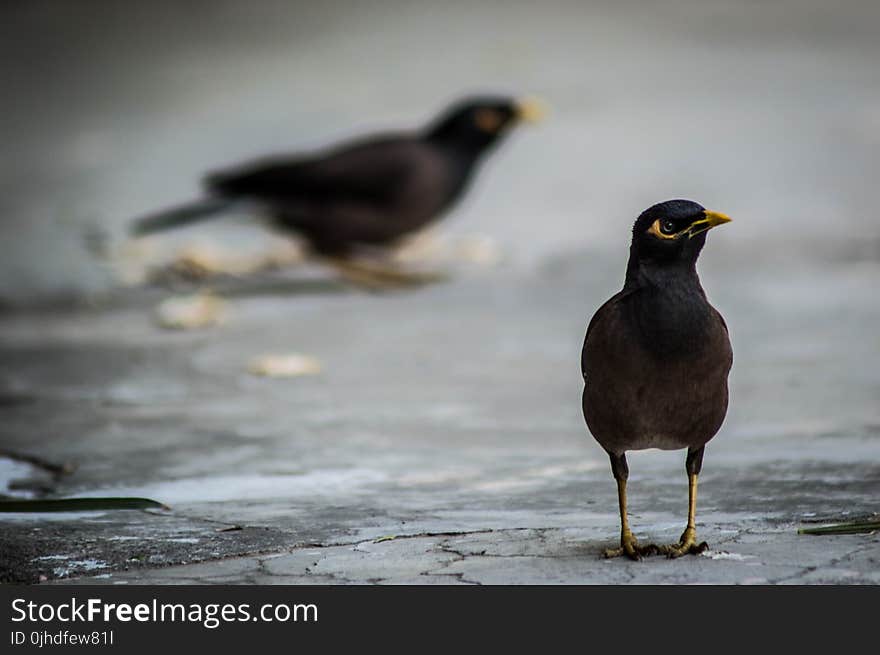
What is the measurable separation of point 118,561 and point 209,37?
7.02 m

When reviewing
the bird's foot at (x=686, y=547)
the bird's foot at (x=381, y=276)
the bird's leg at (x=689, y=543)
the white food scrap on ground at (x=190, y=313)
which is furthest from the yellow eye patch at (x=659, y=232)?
the bird's foot at (x=381, y=276)

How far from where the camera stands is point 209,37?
946cm

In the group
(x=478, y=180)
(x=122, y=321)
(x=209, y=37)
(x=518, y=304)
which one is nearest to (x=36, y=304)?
(x=122, y=321)

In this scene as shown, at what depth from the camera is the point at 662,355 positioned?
265 cm

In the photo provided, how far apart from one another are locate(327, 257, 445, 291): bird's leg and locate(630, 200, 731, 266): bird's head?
3.42 metres

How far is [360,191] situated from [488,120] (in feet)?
2.33

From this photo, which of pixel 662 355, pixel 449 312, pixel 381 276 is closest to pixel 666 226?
pixel 662 355

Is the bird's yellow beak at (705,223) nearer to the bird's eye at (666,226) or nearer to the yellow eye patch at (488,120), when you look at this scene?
the bird's eye at (666,226)

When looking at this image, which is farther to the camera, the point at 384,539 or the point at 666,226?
the point at 384,539

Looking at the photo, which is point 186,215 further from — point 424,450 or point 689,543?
point 689,543

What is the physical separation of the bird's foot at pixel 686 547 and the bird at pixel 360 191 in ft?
11.6

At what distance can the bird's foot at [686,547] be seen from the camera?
269cm

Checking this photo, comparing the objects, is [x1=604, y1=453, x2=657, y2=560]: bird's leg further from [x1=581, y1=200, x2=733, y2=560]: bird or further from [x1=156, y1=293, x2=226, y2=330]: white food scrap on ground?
[x1=156, y1=293, x2=226, y2=330]: white food scrap on ground

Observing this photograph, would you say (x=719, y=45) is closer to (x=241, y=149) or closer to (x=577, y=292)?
(x=241, y=149)
